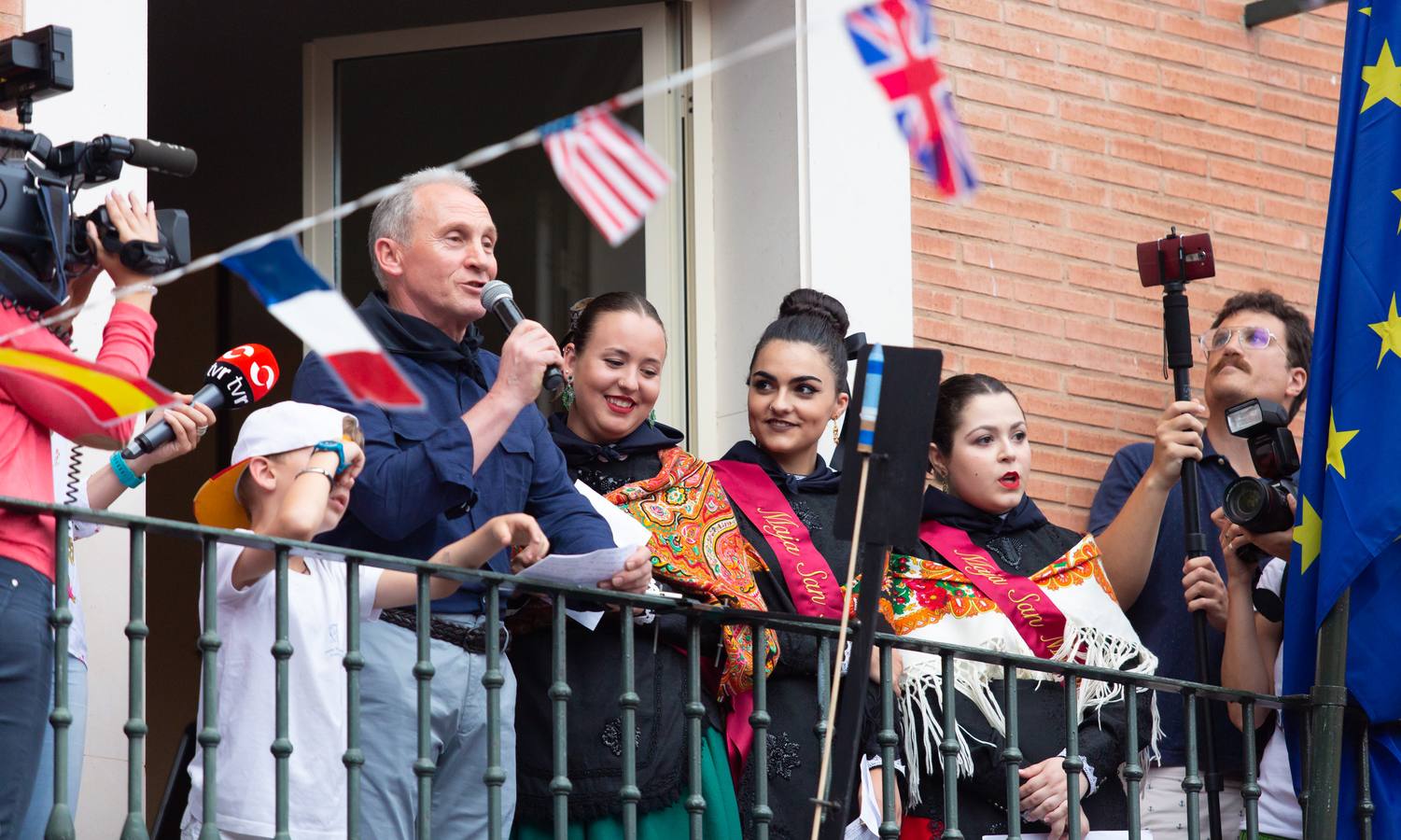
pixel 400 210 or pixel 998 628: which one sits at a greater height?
pixel 400 210

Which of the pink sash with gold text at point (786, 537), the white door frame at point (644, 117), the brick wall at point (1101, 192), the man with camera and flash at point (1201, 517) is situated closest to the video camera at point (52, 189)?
the pink sash with gold text at point (786, 537)

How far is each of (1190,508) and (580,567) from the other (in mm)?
1876

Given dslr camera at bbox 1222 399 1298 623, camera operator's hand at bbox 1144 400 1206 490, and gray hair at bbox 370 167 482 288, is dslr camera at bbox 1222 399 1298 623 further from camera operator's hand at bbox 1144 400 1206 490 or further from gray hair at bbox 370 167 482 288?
gray hair at bbox 370 167 482 288

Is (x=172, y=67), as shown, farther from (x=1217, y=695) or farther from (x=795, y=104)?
(x=1217, y=695)

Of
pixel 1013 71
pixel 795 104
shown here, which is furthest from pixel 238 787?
pixel 1013 71

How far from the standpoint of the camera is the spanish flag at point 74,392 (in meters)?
3.94

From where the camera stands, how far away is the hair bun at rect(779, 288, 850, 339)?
5.82m

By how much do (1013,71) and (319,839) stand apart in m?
3.93

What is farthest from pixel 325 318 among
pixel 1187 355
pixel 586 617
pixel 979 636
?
pixel 1187 355

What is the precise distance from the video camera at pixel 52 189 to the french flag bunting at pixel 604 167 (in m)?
0.91

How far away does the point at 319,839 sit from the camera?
4297 millimetres

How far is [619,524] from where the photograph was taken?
5.00 meters

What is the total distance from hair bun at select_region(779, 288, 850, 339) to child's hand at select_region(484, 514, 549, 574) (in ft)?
4.99

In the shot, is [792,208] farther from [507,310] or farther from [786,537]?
[507,310]
